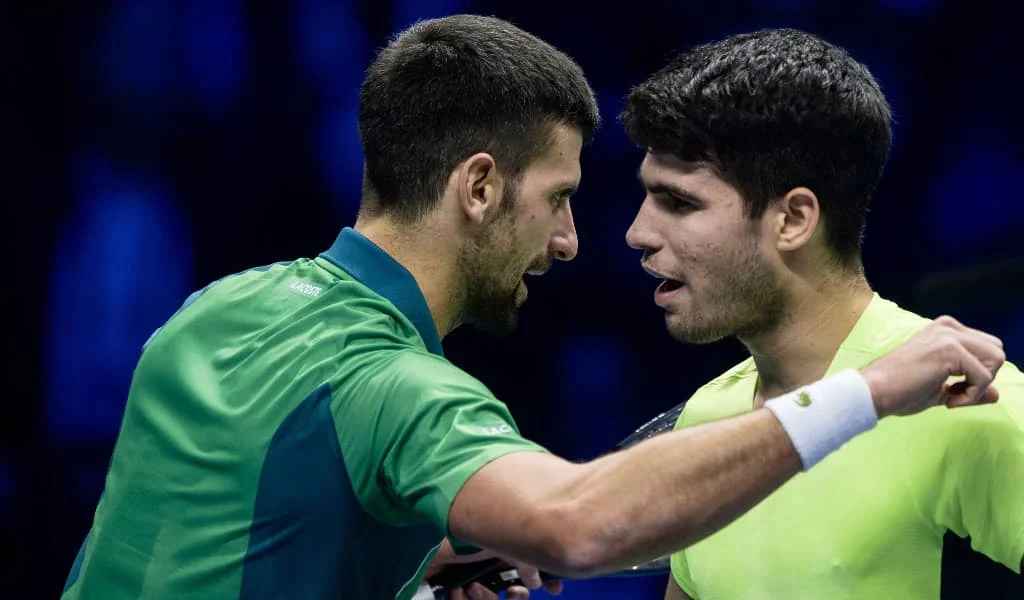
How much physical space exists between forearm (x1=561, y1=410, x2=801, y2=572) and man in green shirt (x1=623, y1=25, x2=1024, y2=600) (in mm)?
480

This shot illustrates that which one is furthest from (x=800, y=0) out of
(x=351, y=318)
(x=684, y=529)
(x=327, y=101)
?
(x=684, y=529)

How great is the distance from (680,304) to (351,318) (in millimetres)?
571

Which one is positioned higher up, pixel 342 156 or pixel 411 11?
pixel 411 11

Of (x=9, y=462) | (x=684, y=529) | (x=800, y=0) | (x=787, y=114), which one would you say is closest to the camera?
(x=684, y=529)

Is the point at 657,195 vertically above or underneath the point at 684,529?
above

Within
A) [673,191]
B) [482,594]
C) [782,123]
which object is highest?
[782,123]

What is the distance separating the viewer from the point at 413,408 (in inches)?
61.8

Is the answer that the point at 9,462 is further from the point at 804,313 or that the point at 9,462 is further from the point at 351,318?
the point at 804,313

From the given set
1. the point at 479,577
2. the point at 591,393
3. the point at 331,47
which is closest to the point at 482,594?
the point at 479,577

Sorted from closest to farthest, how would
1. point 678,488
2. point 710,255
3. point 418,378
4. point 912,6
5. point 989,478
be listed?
1. point 678,488
2. point 418,378
3. point 989,478
4. point 710,255
5. point 912,6

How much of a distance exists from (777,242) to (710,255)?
0.10 metres

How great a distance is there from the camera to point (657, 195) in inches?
84.1

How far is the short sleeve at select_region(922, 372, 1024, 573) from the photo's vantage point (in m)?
1.82

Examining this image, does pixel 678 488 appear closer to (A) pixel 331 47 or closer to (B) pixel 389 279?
(B) pixel 389 279
